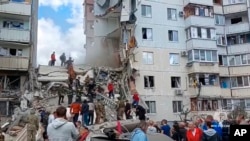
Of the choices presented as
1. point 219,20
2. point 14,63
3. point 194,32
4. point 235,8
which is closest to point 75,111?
point 14,63

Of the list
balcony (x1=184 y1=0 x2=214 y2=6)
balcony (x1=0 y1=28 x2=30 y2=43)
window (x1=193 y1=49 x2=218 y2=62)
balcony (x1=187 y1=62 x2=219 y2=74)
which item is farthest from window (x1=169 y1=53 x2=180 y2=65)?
balcony (x1=0 y1=28 x2=30 y2=43)

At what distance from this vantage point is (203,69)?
34875 millimetres

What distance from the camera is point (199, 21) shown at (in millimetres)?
36312

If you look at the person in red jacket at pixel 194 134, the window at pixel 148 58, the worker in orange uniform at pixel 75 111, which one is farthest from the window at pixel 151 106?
the person in red jacket at pixel 194 134

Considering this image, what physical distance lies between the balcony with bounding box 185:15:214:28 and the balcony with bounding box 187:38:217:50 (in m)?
1.80

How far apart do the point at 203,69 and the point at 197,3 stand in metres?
7.58

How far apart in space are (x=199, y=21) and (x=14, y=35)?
19.3 m

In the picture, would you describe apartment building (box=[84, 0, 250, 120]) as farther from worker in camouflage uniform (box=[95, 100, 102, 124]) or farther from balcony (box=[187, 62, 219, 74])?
worker in camouflage uniform (box=[95, 100, 102, 124])

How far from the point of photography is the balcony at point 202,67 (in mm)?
34375

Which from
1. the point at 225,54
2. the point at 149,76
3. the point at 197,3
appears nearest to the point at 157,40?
the point at 149,76

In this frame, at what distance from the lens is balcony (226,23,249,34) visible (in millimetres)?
38281

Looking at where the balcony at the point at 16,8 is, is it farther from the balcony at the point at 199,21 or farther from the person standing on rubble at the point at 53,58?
the balcony at the point at 199,21

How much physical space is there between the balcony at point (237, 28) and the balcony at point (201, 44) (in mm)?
3832

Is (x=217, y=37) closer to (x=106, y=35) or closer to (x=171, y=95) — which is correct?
(x=171, y=95)
